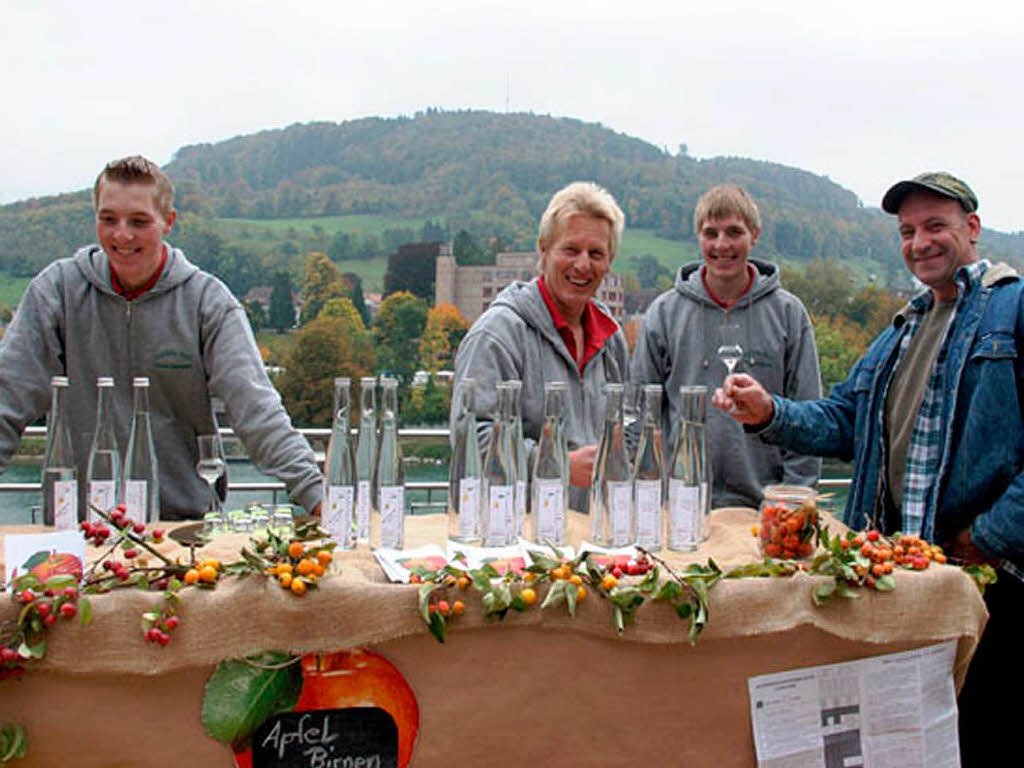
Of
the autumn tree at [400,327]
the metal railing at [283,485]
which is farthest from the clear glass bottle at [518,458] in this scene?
the autumn tree at [400,327]

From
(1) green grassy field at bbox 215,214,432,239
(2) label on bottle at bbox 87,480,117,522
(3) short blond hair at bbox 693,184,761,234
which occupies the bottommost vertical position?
(2) label on bottle at bbox 87,480,117,522

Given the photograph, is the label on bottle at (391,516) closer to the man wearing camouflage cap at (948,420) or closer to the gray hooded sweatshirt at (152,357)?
the gray hooded sweatshirt at (152,357)

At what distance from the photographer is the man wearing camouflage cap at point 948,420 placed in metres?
1.81

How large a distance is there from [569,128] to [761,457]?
494 inches

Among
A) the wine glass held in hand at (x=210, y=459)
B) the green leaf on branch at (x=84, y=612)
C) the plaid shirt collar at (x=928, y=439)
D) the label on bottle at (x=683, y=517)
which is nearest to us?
the green leaf on branch at (x=84, y=612)

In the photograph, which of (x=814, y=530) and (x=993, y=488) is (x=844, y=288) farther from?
(x=814, y=530)

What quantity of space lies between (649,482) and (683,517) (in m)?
0.10

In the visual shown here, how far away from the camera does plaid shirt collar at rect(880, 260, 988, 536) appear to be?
1896 mm

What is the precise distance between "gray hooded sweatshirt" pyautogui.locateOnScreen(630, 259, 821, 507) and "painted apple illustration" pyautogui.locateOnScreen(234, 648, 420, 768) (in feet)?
4.95

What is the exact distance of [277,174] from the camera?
419 inches

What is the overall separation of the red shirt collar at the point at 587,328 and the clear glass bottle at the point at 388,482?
82 cm

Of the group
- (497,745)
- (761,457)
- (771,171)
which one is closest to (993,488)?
(761,457)

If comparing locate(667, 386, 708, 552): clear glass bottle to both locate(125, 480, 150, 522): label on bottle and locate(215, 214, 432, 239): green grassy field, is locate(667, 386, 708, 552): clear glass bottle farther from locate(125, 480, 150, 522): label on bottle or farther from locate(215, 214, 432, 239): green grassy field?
locate(215, 214, 432, 239): green grassy field

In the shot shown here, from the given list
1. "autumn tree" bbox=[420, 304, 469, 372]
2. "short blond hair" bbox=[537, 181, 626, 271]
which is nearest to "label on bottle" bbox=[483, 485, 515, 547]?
"short blond hair" bbox=[537, 181, 626, 271]
